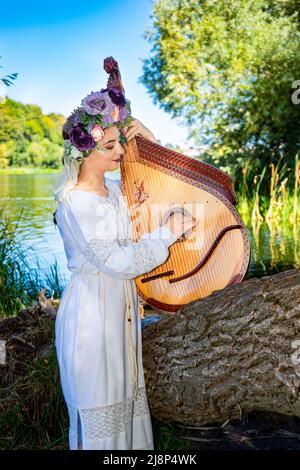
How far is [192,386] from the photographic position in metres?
2.85

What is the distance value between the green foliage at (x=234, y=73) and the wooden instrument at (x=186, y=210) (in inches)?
393

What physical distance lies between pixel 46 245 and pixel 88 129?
522 centimetres

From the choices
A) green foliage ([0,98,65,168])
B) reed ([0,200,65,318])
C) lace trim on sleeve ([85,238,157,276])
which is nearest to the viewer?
lace trim on sleeve ([85,238,157,276])

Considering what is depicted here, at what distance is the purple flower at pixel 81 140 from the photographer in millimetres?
2355

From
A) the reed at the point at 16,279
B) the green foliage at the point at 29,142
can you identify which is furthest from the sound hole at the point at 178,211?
the green foliage at the point at 29,142

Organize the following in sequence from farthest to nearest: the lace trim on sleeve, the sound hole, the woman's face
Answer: the sound hole, the woman's face, the lace trim on sleeve

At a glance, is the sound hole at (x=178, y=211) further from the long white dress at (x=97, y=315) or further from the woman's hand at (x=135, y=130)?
the woman's hand at (x=135, y=130)

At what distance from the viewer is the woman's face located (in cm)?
239

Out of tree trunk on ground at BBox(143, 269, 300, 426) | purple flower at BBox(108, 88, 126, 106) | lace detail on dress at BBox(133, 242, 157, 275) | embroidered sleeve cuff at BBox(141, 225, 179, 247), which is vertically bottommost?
tree trunk on ground at BBox(143, 269, 300, 426)

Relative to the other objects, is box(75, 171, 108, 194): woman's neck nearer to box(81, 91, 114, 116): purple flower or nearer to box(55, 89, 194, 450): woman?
box(55, 89, 194, 450): woman

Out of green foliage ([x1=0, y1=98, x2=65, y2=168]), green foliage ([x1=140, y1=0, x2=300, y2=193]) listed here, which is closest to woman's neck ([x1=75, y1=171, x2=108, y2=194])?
green foliage ([x1=140, y1=0, x2=300, y2=193])

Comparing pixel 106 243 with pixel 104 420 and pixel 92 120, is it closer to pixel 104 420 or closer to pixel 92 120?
pixel 92 120

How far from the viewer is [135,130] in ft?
8.62
